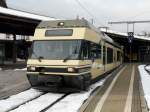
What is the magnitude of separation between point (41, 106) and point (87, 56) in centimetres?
453

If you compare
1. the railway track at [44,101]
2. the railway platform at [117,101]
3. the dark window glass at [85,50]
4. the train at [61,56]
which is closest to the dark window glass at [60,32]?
the train at [61,56]

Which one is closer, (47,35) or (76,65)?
(76,65)

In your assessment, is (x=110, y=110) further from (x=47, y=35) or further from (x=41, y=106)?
(x=47, y=35)

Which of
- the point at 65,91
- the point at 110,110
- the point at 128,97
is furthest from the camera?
the point at 65,91

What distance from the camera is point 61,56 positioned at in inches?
597

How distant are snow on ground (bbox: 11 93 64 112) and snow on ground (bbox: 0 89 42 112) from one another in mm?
339

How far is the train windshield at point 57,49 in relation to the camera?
15148 millimetres

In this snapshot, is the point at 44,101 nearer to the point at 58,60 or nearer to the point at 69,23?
the point at 58,60

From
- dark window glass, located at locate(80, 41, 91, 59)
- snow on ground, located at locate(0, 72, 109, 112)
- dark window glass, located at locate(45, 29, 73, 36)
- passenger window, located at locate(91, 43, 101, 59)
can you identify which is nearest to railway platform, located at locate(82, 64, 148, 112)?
snow on ground, located at locate(0, 72, 109, 112)

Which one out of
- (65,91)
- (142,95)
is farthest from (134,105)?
(65,91)

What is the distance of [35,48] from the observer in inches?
623

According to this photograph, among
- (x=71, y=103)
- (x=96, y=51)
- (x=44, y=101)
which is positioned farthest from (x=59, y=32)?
(x=71, y=103)

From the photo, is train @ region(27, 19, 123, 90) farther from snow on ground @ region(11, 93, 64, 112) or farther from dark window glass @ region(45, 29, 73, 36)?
snow on ground @ region(11, 93, 64, 112)

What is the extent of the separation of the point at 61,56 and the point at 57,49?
42 cm
